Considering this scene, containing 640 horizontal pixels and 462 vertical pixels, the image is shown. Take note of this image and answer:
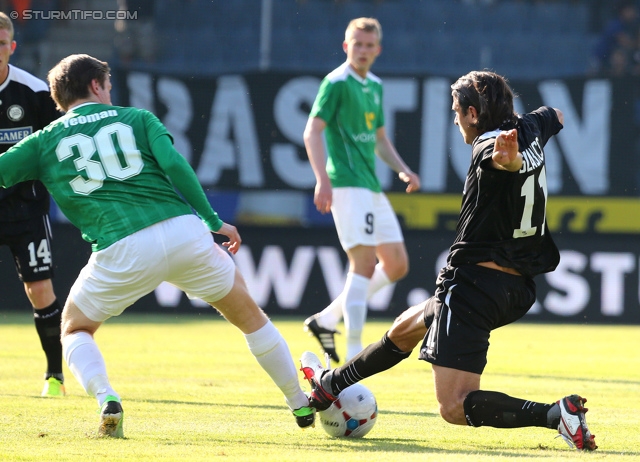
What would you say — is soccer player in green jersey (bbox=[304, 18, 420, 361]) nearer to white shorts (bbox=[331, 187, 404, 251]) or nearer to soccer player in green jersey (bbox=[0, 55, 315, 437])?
white shorts (bbox=[331, 187, 404, 251])

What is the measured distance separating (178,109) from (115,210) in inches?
337

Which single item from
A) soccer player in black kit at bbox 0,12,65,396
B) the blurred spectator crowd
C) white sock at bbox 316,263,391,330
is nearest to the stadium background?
the blurred spectator crowd

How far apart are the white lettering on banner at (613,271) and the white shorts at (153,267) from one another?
28.4 feet

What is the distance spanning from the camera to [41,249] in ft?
22.2

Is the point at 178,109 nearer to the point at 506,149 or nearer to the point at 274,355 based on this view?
the point at 274,355

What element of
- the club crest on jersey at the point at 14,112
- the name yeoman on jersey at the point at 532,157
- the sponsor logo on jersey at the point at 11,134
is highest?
the club crest on jersey at the point at 14,112

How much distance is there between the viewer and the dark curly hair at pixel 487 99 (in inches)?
187

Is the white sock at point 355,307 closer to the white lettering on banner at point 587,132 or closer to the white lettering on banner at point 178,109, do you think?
the white lettering on banner at point 178,109

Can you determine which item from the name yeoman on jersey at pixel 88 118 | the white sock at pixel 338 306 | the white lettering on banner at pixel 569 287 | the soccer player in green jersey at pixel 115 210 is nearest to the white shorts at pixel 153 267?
the soccer player in green jersey at pixel 115 210

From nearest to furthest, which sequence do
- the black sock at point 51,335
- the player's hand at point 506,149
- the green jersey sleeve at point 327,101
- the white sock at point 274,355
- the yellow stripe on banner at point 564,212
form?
1. the player's hand at point 506,149
2. the white sock at point 274,355
3. the black sock at point 51,335
4. the green jersey sleeve at point 327,101
5. the yellow stripe on banner at point 564,212

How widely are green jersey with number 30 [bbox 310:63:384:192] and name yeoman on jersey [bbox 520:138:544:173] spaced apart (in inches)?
140

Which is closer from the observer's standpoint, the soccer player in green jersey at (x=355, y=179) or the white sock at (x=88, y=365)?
the white sock at (x=88, y=365)

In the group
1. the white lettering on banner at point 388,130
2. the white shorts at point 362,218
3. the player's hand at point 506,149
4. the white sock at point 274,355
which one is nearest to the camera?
the player's hand at point 506,149

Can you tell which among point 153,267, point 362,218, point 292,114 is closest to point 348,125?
point 362,218
